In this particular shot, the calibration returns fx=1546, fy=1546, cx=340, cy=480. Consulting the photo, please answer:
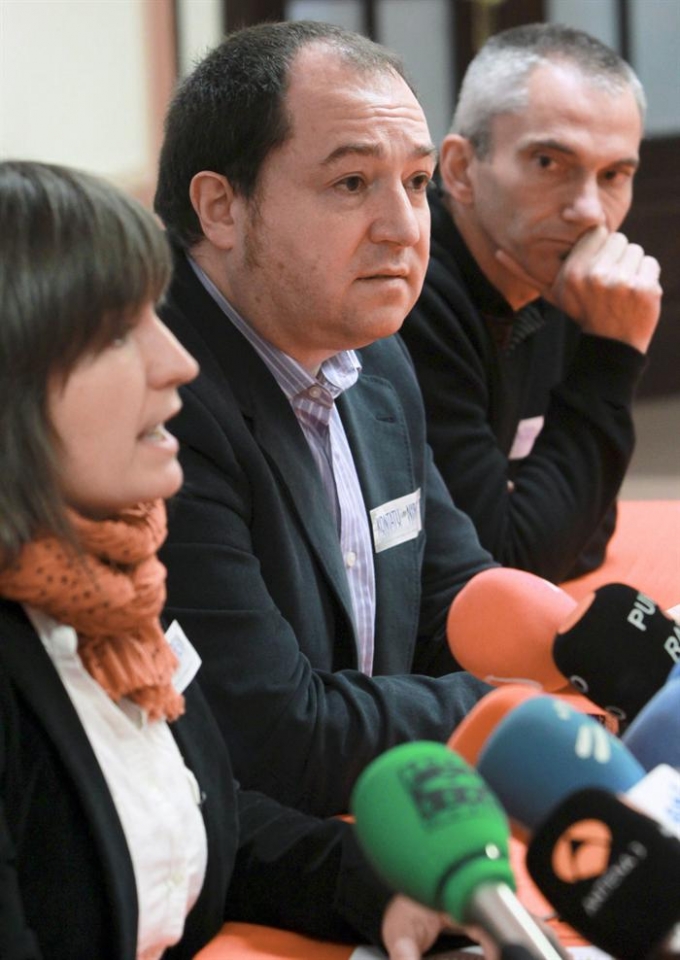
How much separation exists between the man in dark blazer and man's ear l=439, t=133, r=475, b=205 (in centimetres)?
82

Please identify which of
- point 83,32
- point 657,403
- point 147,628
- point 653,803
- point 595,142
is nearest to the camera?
point 653,803

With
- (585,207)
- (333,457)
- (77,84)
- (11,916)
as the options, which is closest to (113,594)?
(11,916)

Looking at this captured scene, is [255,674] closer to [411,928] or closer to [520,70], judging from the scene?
[411,928]

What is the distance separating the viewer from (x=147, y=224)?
3.94 feet

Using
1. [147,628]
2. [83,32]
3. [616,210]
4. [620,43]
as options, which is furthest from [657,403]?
[147,628]

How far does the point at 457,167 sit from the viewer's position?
277 cm

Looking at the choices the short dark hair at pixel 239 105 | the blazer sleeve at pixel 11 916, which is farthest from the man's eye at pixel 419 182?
the blazer sleeve at pixel 11 916

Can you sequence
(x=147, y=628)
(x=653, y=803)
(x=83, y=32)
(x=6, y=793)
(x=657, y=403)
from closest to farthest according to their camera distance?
1. (x=653, y=803)
2. (x=6, y=793)
3. (x=147, y=628)
4. (x=83, y=32)
5. (x=657, y=403)

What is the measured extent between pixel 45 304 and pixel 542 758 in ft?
1.59

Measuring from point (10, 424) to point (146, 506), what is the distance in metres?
0.17

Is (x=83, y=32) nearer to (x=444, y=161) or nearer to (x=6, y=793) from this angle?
(x=444, y=161)

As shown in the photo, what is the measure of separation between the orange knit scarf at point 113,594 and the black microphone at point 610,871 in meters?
0.44

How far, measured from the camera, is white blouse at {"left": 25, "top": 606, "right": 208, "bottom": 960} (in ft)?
3.95

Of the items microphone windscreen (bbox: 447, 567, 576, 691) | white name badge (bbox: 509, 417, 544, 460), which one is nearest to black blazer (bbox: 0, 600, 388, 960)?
microphone windscreen (bbox: 447, 567, 576, 691)
